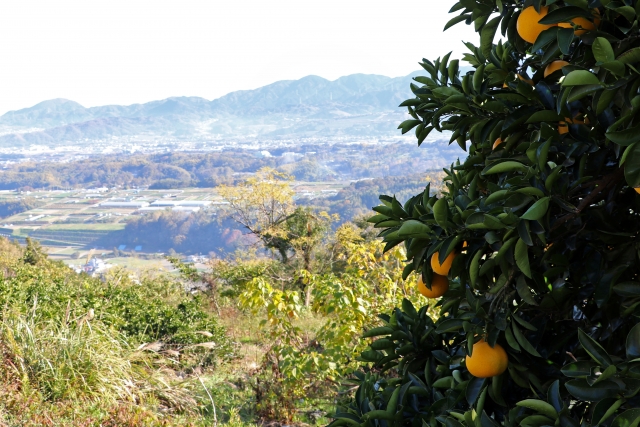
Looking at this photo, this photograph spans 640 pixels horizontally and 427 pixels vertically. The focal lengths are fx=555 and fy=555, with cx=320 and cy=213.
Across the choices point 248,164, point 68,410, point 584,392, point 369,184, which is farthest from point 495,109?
point 248,164

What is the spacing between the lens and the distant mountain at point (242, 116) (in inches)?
5610

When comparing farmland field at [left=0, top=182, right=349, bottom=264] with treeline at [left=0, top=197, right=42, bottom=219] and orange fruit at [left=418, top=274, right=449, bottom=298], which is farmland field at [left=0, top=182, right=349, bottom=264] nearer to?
treeline at [left=0, top=197, right=42, bottom=219]

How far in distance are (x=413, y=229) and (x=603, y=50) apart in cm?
39

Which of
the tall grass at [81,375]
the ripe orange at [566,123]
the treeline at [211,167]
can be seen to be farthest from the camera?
the treeline at [211,167]

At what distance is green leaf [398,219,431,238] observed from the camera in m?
0.93

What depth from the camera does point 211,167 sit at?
274ft

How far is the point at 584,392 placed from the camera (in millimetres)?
722

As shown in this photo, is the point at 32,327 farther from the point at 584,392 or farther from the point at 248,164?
the point at 248,164

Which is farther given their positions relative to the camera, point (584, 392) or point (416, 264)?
point (416, 264)

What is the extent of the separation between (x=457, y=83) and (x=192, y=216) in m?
60.5

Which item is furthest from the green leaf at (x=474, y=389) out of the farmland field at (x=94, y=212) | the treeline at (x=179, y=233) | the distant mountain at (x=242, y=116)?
the distant mountain at (x=242, y=116)

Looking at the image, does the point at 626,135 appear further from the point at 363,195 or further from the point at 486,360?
the point at 363,195

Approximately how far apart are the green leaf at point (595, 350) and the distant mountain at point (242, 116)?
12559 centimetres

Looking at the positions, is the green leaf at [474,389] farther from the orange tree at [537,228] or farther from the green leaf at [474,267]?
the green leaf at [474,267]
